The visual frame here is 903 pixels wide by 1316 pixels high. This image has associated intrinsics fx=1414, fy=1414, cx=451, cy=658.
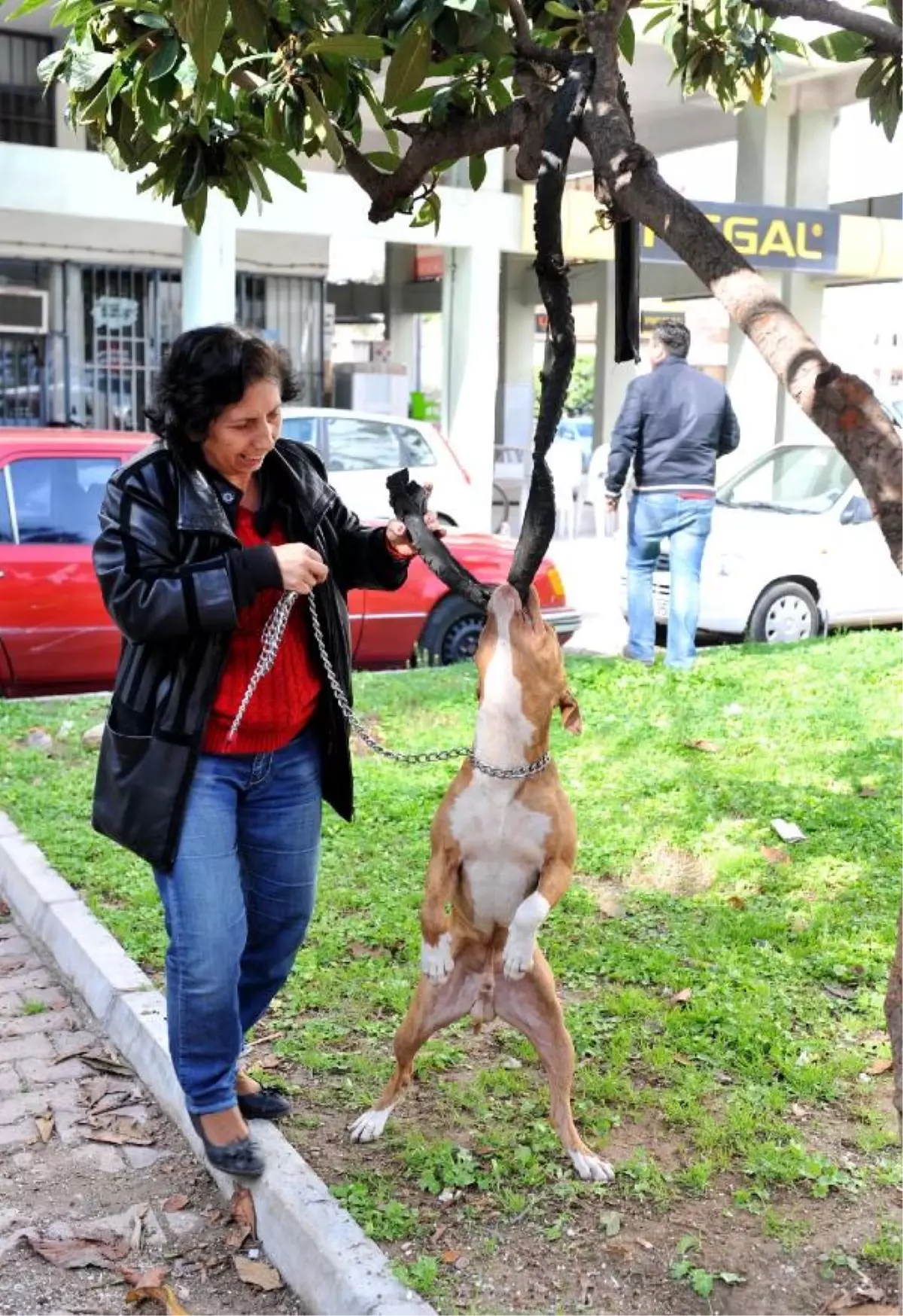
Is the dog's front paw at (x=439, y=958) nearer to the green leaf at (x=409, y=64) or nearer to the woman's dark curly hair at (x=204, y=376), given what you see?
the woman's dark curly hair at (x=204, y=376)

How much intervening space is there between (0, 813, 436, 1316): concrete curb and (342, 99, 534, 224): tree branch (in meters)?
2.52

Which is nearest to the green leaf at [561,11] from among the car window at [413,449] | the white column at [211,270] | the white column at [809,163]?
the car window at [413,449]

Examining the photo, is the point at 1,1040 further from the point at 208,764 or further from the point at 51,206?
the point at 51,206

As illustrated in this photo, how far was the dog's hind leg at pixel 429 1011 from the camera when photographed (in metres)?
3.52

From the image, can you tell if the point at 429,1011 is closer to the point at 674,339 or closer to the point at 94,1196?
the point at 94,1196

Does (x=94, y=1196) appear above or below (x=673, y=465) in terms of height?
below

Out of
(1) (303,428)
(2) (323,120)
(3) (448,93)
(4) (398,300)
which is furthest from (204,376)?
(4) (398,300)

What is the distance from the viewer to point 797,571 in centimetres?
1073

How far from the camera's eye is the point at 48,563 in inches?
328

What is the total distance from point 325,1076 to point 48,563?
16.5ft

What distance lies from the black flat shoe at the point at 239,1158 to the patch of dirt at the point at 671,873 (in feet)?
7.79

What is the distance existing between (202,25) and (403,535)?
132 cm

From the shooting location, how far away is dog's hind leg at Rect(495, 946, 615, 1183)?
3496 mm

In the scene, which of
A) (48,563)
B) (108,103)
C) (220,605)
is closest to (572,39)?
(108,103)
